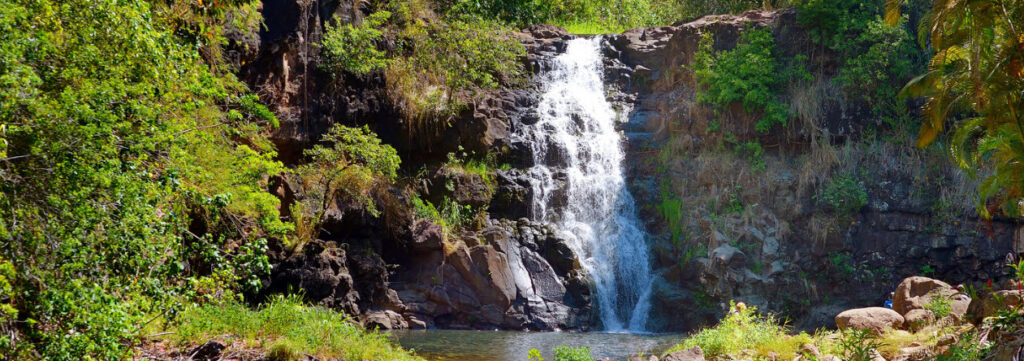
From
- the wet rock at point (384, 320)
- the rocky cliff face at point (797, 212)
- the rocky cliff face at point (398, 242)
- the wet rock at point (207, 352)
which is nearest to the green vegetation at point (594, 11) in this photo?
the rocky cliff face at point (797, 212)

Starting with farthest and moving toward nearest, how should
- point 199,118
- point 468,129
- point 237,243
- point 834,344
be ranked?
point 468,129 < point 237,243 < point 199,118 < point 834,344

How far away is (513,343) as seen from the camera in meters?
15.6

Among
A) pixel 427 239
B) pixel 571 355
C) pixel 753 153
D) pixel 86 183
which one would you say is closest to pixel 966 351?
pixel 571 355

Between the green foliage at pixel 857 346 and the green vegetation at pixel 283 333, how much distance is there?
6.36 metres

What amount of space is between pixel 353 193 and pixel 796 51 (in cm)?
1491

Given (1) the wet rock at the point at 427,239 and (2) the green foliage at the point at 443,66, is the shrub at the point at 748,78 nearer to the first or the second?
(2) the green foliage at the point at 443,66

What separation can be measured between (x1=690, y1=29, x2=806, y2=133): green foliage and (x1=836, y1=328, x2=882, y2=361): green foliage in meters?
11.7

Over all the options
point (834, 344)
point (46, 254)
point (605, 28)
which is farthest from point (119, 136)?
point (605, 28)

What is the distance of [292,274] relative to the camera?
15836 millimetres

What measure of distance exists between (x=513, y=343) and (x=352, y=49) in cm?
966

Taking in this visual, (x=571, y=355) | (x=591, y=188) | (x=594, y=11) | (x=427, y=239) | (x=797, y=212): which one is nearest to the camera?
(x=571, y=355)

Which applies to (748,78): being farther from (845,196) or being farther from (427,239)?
(427,239)

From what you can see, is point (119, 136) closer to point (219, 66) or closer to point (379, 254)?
point (219, 66)

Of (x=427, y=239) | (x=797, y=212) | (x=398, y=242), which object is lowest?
(x=398, y=242)
